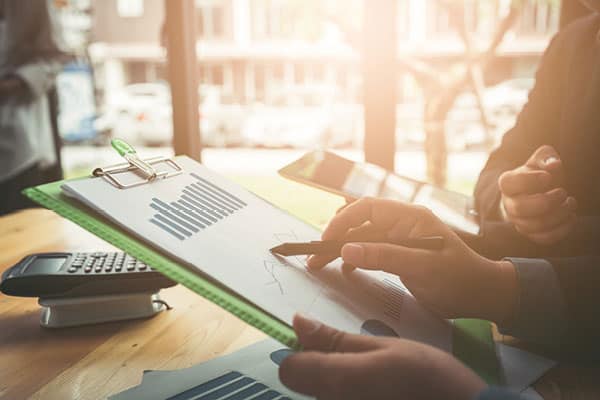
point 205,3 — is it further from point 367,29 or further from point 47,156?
point 367,29

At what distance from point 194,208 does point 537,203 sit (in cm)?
40

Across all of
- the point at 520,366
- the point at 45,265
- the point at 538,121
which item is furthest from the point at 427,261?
the point at 538,121

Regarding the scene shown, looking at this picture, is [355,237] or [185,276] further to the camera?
[355,237]

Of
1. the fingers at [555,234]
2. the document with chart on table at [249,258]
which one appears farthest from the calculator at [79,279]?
the fingers at [555,234]

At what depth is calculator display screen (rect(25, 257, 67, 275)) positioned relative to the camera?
23.3 inches

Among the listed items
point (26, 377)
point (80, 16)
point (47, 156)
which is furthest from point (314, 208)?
point (80, 16)

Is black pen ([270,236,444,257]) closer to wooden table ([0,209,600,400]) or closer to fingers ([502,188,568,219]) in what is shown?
wooden table ([0,209,600,400])

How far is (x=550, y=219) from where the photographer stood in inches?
26.5

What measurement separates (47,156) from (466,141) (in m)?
2.85

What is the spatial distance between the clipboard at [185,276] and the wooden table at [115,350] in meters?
0.05

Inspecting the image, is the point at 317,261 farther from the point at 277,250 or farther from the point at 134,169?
the point at 134,169

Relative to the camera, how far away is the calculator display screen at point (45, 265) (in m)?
0.59

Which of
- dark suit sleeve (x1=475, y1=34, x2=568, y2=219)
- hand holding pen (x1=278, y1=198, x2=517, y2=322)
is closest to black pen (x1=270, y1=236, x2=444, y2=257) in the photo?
hand holding pen (x1=278, y1=198, x2=517, y2=322)

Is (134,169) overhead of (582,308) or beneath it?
overhead
